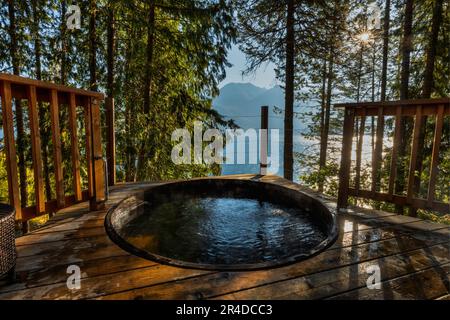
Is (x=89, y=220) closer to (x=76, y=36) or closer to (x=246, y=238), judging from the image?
(x=246, y=238)

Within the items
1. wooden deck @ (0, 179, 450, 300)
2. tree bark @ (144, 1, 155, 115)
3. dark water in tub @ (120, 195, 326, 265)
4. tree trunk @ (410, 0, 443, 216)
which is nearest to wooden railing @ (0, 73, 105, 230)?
wooden deck @ (0, 179, 450, 300)

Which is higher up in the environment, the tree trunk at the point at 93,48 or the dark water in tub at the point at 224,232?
the tree trunk at the point at 93,48

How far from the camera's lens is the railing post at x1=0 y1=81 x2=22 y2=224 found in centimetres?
190

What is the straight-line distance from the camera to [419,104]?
246cm

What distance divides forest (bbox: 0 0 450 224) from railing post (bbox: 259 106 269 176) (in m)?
1.76

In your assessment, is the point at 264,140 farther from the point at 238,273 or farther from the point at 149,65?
the point at 238,273

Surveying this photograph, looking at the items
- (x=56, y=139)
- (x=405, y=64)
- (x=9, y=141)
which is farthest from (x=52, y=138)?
(x=405, y=64)

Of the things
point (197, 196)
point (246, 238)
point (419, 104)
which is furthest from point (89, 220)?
point (419, 104)

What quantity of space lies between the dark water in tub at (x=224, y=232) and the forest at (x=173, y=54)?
3.05m

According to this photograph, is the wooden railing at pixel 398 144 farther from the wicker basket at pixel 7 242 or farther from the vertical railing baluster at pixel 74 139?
the wicker basket at pixel 7 242

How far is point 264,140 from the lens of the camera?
5.36 meters

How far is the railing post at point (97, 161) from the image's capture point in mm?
2861

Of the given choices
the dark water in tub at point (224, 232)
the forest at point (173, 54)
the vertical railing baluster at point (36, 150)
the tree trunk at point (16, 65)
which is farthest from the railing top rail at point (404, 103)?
the tree trunk at point (16, 65)

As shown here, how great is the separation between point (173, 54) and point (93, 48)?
6.26 ft
